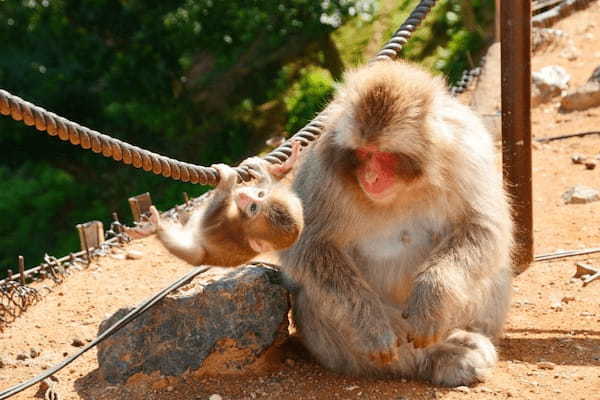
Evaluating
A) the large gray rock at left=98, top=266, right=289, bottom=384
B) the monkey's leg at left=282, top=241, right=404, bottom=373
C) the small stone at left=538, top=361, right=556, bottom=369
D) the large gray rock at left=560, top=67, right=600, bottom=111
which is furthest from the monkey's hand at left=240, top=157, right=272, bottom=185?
the large gray rock at left=560, top=67, right=600, bottom=111

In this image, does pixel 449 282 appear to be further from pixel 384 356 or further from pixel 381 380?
pixel 381 380

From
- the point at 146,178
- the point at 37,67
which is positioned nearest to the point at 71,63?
the point at 37,67

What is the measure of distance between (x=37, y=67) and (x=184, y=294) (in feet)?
35.6

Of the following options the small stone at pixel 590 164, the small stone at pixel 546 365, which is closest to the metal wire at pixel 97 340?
the small stone at pixel 546 365

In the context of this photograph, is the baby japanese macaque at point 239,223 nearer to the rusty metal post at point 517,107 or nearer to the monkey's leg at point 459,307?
the monkey's leg at point 459,307

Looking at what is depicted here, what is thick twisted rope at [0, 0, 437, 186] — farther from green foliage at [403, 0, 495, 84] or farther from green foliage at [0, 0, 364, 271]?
green foliage at [0, 0, 364, 271]

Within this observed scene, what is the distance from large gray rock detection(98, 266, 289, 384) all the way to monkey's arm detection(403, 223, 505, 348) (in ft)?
2.28

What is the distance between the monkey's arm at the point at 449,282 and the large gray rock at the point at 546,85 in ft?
15.5

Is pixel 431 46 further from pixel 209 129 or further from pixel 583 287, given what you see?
pixel 583 287

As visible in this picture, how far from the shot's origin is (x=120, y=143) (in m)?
2.92

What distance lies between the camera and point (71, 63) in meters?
13.3

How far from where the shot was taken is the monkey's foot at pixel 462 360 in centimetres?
320

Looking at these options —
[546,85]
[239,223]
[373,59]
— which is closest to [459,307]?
[239,223]

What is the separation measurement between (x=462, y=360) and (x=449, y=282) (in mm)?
350
